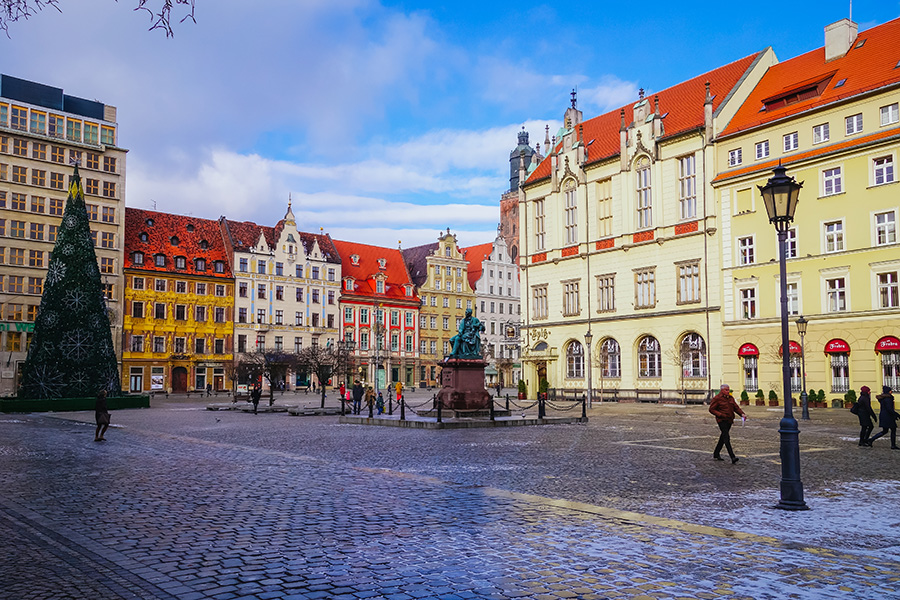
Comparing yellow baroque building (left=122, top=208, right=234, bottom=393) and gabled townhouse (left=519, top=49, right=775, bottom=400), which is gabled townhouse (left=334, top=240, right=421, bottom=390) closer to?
yellow baroque building (left=122, top=208, right=234, bottom=393)

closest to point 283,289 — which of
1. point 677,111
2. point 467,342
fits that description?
point 677,111

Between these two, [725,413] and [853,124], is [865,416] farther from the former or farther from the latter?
[853,124]

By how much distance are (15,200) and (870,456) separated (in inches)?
2691

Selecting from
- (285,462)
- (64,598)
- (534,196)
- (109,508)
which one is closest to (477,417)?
(285,462)

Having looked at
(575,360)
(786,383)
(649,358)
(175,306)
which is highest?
(175,306)

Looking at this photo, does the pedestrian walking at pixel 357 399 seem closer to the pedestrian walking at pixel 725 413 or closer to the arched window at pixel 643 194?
the pedestrian walking at pixel 725 413

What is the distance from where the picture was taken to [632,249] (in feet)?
166

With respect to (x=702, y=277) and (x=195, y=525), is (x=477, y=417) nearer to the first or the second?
(x=195, y=525)

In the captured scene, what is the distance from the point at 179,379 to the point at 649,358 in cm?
4583

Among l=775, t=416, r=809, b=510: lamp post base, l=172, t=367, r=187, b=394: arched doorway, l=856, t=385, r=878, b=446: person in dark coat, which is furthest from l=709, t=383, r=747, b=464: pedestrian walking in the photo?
l=172, t=367, r=187, b=394: arched doorway

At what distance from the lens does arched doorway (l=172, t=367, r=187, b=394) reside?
241 ft

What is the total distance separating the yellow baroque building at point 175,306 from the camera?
2810 inches

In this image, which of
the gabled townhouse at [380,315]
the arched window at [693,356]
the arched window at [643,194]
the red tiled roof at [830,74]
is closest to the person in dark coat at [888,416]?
the red tiled roof at [830,74]

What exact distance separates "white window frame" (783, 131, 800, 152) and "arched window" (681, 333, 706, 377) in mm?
11678
